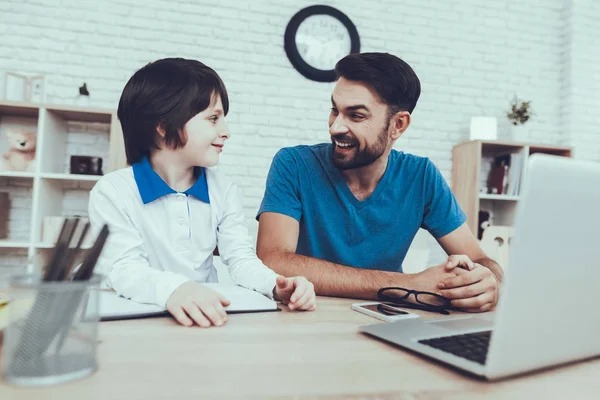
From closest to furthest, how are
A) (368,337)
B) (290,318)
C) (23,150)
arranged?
(368,337) < (290,318) < (23,150)

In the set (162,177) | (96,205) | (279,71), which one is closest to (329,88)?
(279,71)

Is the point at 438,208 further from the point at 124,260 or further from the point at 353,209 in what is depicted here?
the point at 124,260

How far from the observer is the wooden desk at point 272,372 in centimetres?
47

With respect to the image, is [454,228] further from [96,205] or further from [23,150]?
[23,150]

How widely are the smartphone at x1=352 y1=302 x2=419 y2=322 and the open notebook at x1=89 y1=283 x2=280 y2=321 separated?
17cm

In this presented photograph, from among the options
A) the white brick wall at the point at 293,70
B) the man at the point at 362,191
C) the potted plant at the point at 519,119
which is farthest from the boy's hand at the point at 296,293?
the potted plant at the point at 519,119

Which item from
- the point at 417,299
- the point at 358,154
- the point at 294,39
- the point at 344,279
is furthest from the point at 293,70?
the point at 417,299

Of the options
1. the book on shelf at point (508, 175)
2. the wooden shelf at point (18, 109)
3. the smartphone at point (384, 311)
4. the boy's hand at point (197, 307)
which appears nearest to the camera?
the boy's hand at point (197, 307)

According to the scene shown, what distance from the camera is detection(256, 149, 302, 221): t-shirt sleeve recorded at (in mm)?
1489

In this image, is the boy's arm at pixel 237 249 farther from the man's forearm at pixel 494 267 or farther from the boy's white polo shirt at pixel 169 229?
the man's forearm at pixel 494 267

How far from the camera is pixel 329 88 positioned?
11.4 ft

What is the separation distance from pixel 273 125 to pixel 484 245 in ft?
5.63

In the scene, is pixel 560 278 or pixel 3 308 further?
pixel 3 308

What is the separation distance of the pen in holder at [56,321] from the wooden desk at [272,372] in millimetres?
16
